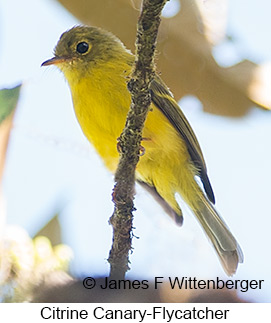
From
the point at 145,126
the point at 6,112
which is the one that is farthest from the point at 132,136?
the point at 6,112

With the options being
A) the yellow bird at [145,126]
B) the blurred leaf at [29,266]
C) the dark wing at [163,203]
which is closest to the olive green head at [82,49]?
the yellow bird at [145,126]

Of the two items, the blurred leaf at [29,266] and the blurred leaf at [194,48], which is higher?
the blurred leaf at [194,48]

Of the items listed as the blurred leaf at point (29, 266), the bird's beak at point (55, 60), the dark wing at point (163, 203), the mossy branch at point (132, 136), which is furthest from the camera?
the dark wing at point (163, 203)

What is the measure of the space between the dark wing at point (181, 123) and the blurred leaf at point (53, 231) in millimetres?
401

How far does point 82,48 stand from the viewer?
4.20ft

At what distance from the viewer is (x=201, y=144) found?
1356 millimetres

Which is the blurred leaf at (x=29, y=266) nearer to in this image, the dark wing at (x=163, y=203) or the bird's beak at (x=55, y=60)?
the dark wing at (x=163, y=203)

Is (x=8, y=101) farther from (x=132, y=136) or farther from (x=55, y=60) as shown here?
(x=132, y=136)

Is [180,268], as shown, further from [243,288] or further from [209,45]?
[209,45]

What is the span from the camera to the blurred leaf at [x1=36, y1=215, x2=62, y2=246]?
4.11 ft

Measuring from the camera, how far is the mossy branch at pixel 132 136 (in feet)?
2.55

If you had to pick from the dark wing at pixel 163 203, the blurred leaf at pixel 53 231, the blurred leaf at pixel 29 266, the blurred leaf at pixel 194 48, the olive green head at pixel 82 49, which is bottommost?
the blurred leaf at pixel 29 266
